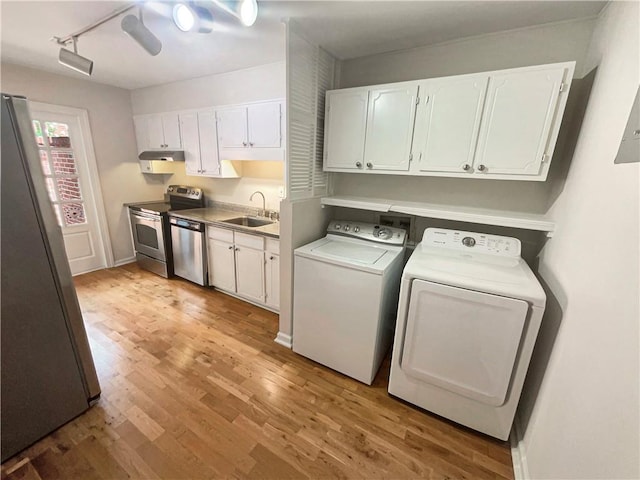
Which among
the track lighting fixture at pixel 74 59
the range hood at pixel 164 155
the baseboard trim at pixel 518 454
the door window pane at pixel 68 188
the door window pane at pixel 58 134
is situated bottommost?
the baseboard trim at pixel 518 454

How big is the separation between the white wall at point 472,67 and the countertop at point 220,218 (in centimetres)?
94

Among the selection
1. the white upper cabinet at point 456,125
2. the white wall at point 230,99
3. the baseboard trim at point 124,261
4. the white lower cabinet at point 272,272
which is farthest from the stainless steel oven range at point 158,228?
the white upper cabinet at point 456,125

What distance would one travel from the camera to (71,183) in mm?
3359

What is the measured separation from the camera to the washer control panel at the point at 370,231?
6.88ft

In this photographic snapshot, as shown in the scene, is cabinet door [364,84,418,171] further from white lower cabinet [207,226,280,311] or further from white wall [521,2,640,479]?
white lower cabinet [207,226,280,311]

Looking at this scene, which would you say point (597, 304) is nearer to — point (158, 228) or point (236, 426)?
point (236, 426)

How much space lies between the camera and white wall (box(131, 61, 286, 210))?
8.54 feet

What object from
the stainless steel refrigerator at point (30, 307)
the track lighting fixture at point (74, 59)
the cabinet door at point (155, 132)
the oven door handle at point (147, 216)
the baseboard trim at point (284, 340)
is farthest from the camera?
the cabinet door at point (155, 132)

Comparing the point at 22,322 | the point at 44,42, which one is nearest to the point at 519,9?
the point at 22,322

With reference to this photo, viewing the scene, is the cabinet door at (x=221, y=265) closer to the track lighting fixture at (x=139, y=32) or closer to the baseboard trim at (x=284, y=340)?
the baseboard trim at (x=284, y=340)

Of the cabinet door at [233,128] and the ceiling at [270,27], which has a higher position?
the ceiling at [270,27]

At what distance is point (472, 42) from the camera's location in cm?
183

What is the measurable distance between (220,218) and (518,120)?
2.82 metres

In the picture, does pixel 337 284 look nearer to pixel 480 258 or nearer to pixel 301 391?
pixel 301 391
